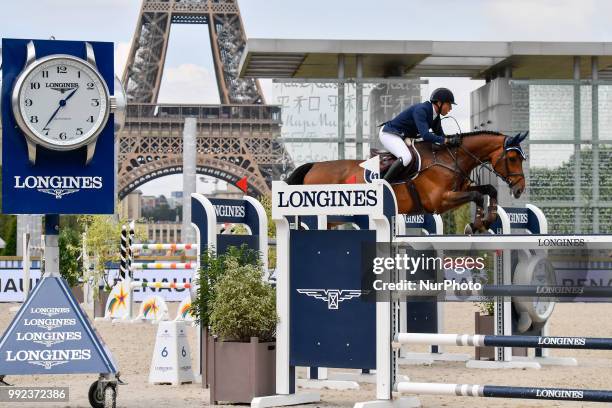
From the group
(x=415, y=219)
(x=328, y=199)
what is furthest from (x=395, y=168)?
(x=328, y=199)

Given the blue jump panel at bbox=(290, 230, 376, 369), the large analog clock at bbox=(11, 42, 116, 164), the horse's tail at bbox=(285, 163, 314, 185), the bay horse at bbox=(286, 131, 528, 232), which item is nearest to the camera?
the blue jump panel at bbox=(290, 230, 376, 369)

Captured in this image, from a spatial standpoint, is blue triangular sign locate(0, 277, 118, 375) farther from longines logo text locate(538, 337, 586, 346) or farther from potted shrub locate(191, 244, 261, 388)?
longines logo text locate(538, 337, 586, 346)

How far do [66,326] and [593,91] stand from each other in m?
16.8

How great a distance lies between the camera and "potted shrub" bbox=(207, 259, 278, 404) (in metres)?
7.66


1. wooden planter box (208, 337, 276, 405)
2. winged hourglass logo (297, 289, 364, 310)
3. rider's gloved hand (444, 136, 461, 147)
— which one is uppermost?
rider's gloved hand (444, 136, 461, 147)

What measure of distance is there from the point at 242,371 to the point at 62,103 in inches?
83.3

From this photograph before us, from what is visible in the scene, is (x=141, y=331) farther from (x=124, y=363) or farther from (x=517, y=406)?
(x=517, y=406)

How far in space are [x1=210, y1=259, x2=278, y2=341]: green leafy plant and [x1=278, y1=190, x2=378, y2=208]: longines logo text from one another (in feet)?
2.11

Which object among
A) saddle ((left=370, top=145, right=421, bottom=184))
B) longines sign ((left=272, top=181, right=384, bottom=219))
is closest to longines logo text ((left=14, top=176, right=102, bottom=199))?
longines sign ((left=272, top=181, right=384, bottom=219))

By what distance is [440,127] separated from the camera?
9.84 m

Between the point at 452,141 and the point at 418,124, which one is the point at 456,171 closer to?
the point at 452,141

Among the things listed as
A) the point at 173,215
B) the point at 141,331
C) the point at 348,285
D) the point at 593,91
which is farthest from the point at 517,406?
the point at 173,215

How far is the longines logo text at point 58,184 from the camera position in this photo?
24.6ft

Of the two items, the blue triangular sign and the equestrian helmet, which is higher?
the equestrian helmet
